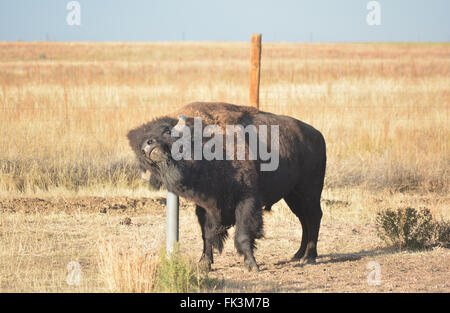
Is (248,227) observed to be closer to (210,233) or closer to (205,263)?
(210,233)

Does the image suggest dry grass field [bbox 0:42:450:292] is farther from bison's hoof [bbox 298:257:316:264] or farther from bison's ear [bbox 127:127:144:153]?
bison's ear [bbox 127:127:144:153]

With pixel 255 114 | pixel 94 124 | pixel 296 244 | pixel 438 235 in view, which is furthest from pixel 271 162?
pixel 94 124

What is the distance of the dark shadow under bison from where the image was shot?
252 inches

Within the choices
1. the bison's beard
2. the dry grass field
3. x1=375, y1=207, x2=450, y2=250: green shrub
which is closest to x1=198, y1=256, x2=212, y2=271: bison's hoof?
the dry grass field

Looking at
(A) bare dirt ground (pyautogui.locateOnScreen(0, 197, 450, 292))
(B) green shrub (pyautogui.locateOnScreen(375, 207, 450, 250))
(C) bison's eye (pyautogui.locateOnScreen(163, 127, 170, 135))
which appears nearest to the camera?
(C) bison's eye (pyautogui.locateOnScreen(163, 127, 170, 135))

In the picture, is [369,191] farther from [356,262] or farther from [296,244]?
[356,262]

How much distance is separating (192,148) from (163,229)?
309 centimetres

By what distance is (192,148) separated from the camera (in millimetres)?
6629

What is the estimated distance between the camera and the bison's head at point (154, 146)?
6.21 m

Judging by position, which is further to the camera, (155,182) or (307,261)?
(307,261)

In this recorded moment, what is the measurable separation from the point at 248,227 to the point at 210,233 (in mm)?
491

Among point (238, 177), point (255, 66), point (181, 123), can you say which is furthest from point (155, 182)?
point (255, 66)

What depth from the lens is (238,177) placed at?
7.11m

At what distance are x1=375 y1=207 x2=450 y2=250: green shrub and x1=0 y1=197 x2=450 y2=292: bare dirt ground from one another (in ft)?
0.71
